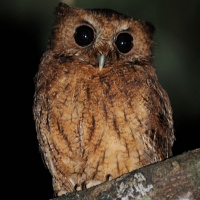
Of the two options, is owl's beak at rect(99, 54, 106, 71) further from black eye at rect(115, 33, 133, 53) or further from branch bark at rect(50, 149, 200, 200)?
branch bark at rect(50, 149, 200, 200)

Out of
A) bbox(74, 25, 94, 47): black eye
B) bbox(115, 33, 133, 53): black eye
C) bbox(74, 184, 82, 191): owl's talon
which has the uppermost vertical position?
bbox(74, 25, 94, 47): black eye

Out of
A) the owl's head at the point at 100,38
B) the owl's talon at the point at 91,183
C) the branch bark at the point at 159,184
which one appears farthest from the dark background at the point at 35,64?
the branch bark at the point at 159,184

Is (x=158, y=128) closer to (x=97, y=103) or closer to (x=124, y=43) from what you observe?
(x=97, y=103)

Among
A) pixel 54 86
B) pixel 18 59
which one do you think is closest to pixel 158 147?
pixel 54 86

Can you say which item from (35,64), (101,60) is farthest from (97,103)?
(35,64)

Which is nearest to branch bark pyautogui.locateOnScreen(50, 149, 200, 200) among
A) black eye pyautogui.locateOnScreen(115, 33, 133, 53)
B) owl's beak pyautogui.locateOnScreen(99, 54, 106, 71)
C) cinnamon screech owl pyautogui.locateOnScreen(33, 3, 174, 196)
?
cinnamon screech owl pyautogui.locateOnScreen(33, 3, 174, 196)

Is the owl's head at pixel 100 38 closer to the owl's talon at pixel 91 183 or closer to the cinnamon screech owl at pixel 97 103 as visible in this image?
the cinnamon screech owl at pixel 97 103

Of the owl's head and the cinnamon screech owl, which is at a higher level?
the owl's head

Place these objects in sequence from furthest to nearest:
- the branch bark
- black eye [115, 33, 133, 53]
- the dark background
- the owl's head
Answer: the dark background < black eye [115, 33, 133, 53] < the owl's head < the branch bark
